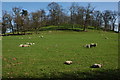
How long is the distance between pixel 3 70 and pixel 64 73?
3.56 meters

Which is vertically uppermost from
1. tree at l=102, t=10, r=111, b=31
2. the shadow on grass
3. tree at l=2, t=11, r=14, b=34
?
tree at l=102, t=10, r=111, b=31

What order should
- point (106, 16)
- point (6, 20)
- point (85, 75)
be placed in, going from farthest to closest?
point (106, 16), point (6, 20), point (85, 75)

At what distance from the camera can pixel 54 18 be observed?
86.3 metres

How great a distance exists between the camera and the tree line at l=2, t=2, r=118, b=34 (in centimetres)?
6919

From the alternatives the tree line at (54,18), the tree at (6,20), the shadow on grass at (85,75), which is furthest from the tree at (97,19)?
the shadow on grass at (85,75)

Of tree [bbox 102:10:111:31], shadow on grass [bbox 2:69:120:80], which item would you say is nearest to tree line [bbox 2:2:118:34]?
tree [bbox 102:10:111:31]

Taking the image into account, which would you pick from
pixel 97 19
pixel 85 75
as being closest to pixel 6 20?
pixel 97 19

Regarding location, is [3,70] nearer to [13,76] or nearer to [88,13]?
[13,76]

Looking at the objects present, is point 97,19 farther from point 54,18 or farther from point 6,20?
point 6,20

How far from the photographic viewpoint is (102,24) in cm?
11025

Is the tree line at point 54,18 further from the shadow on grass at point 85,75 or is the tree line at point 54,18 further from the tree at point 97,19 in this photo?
the shadow on grass at point 85,75

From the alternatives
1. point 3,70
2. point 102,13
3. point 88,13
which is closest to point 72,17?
point 88,13

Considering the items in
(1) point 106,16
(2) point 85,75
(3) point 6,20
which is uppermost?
(1) point 106,16

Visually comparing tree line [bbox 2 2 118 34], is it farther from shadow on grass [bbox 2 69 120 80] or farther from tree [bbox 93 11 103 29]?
shadow on grass [bbox 2 69 120 80]
